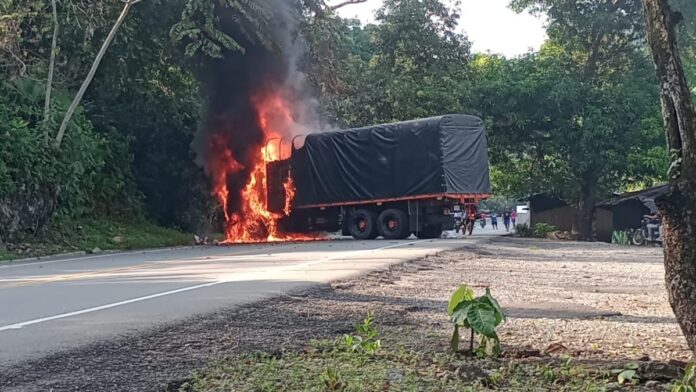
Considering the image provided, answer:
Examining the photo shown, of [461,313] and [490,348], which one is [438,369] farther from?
[490,348]

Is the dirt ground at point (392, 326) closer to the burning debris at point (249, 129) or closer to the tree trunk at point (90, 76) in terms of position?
the tree trunk at point (90, 76)

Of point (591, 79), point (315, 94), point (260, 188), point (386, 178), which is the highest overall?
point (591, 79)

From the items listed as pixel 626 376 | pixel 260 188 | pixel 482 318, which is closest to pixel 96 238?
pixel 260 188

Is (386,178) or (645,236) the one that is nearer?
(386,178)

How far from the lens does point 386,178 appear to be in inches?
1009

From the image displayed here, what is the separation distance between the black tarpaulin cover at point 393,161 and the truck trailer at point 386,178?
0.03 meters

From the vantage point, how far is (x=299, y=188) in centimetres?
2745

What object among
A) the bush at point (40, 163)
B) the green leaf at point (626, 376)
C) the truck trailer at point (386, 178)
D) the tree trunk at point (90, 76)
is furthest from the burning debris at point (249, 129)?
the green leaf at point (626, 376)

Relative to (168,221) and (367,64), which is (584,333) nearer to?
(168,221)

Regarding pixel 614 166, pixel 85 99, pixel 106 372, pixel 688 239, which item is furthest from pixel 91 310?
pixel 614 166

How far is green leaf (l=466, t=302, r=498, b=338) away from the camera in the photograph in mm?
5434

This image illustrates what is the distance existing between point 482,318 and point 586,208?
1207 inches

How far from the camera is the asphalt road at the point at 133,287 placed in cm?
709

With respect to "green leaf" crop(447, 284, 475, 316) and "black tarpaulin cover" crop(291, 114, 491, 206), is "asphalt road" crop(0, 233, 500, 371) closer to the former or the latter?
"green leaf" crop(447, 284, 475, 316)
